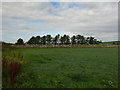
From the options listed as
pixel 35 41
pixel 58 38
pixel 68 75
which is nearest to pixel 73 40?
pixel 58 38

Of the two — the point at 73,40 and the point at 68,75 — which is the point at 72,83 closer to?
the point at 68,75

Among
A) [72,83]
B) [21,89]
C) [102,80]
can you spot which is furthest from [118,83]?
[21,89]

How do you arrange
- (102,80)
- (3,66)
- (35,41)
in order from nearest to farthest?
(102,80), (3,66), (35,41)

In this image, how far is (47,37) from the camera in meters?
61.4

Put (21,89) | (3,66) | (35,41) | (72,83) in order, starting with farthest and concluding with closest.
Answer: (35,41) → (3,66) → (72,83) → (21,89)

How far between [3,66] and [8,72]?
0.61m

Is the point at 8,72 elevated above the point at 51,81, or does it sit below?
above

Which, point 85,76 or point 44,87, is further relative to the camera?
point 85,76

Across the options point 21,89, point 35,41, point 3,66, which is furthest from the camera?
point 35,41

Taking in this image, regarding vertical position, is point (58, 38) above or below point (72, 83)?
above

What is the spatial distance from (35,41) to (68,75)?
53212 millimetres

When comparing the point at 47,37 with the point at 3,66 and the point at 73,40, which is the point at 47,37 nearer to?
A: the point at 73,40

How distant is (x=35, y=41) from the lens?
5778 centimetres

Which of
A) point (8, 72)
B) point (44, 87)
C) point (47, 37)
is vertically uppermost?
point (47, 37)
